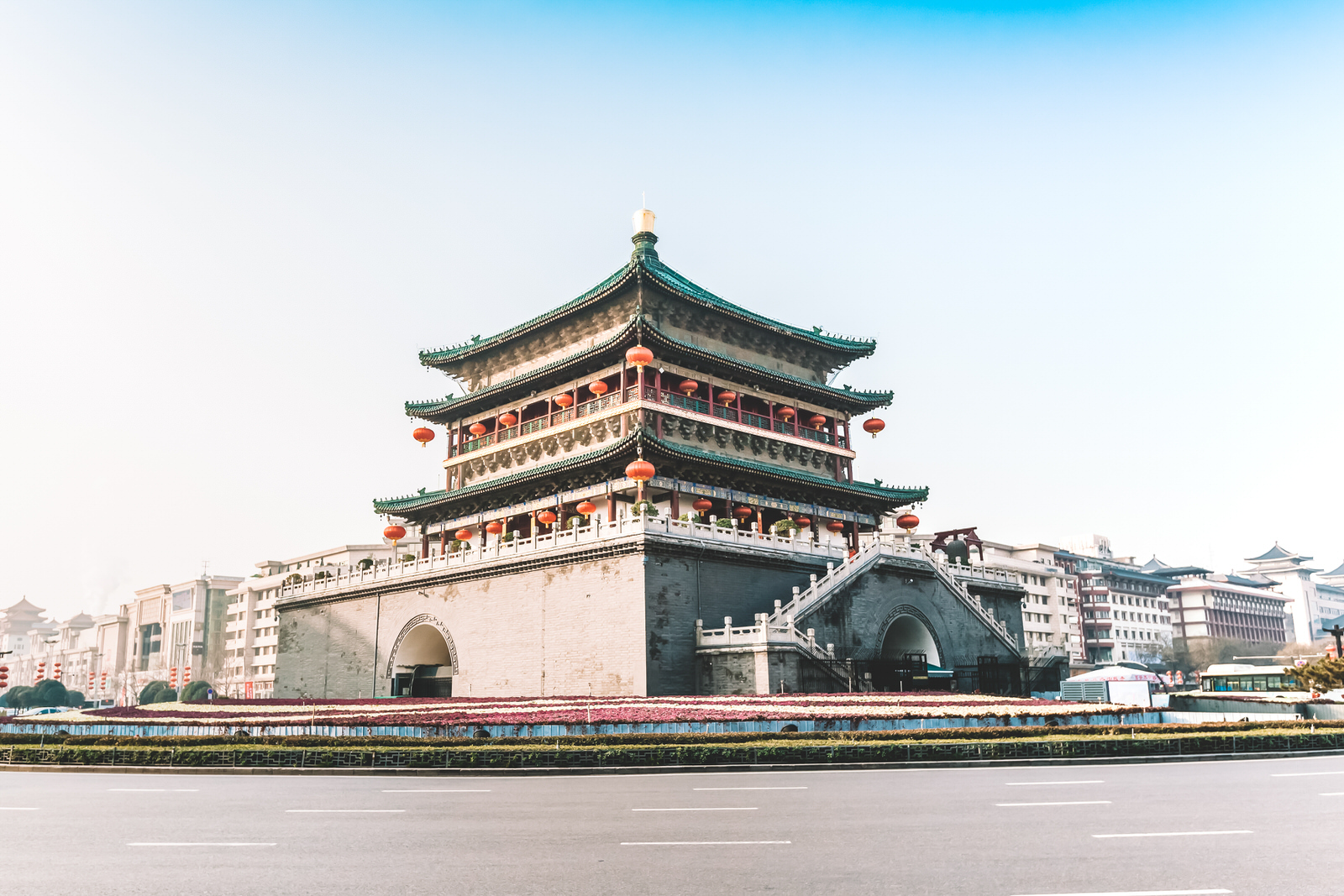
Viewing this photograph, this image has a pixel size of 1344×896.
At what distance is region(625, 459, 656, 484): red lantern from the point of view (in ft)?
109

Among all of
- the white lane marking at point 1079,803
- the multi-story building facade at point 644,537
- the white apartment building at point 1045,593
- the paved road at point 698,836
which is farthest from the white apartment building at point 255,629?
the white lane marking at point 1079,803

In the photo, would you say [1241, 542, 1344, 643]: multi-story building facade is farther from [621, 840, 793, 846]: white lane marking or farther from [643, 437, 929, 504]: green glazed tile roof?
[621, 840, 793, 846]: white lane marking

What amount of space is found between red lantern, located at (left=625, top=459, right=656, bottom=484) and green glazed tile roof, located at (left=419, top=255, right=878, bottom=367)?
8675mm

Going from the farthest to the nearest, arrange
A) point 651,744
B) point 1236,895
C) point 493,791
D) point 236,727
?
1. point 236,727
2. point 651,744
3. point 493,791
4. point 1236,895

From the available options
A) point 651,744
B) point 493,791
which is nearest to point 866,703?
point 651,744

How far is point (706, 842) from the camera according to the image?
8484 millimetres

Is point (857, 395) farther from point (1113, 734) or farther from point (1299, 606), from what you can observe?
point (1299, 606)

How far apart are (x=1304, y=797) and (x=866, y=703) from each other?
43.7 feet

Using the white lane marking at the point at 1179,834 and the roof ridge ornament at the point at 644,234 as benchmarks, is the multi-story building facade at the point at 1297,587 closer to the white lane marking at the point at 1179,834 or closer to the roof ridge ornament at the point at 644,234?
the roof ridge ornament at the point at 644,234

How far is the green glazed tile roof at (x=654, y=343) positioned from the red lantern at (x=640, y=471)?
227 inches

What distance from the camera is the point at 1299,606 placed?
13225 centimetres

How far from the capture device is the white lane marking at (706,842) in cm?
838

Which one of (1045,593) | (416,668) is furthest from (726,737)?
(1045,593)

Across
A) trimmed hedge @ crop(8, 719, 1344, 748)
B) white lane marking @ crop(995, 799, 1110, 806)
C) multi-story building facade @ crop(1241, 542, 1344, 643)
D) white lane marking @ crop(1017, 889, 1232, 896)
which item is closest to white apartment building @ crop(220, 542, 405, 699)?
trimmed hedge @ crop(8, 719, 1344, 748)
